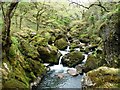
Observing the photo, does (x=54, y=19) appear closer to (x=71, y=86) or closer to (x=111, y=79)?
(x=71, y=86)

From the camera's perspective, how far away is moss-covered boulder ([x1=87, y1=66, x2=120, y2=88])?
15.7 ft

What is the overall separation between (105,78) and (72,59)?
688 centimetres

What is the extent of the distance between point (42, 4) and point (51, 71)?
739cm

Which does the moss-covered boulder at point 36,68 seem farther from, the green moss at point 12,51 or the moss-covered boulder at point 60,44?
the moss-covered boulder at point 60,44

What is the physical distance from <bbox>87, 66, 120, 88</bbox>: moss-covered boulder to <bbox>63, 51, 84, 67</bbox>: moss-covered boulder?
6.56 metres

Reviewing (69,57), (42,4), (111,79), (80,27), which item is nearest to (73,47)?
(69,57)

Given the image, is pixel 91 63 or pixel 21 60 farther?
pixel 91 63

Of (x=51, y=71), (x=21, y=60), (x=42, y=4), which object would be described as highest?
(x=42, y=4)

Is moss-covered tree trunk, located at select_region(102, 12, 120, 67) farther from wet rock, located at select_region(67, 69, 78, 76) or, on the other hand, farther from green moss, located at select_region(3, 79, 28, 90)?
green moss, located at select_region(3, 79, 28, 90)

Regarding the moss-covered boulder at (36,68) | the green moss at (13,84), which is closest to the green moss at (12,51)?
the moss-covered boulder at (36,68)

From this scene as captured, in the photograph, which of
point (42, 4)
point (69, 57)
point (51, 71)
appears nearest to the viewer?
point (51, 71)

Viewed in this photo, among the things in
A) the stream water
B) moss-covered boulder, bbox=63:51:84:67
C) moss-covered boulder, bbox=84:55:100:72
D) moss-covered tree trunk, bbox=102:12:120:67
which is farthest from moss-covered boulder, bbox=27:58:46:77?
moss-covered tree trunk, bbox=102:12:120:67

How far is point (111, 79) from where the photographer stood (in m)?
4.91

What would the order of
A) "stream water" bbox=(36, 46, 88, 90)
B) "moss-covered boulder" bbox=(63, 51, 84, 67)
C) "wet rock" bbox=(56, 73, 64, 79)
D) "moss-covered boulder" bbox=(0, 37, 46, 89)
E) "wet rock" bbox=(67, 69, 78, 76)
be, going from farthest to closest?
"moss-covered boulder" bbox=(63, 51, 84, 67) < "wet rock" bbox=(67, 69, 78, 76) < "wet rock" bbox=(56, 73, 64, 79) < "stream water" bbox=(36, 46, 88, 90) < "moss-covered boulder" bbox=(0, 37, 46, 89)
